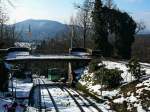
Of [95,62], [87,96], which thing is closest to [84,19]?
[95,62]

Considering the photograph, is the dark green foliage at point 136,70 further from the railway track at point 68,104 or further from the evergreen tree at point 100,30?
the evergreen tree at point 100,30

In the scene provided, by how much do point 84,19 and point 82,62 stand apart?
26.7 metres

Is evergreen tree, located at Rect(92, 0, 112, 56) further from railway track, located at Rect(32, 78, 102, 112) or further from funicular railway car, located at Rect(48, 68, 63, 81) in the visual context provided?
railway track, located at Rect(32, 78, 102, 112)

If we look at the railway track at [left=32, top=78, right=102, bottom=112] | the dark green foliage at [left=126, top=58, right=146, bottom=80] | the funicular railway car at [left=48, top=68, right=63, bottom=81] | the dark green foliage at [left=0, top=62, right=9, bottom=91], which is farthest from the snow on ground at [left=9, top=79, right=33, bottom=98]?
the funicular railway car at [left=48, top=68, right=63, bottom=81]

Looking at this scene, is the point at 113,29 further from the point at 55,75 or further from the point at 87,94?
the point at 87,94

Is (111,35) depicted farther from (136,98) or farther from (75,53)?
(136,98)

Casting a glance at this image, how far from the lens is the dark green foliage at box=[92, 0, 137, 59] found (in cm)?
7050

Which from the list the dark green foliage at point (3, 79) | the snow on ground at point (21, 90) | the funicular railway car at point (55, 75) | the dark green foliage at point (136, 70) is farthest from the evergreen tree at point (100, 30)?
the dark green foliage at point (136, 70)

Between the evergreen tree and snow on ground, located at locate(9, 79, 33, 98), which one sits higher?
the evergreen tree

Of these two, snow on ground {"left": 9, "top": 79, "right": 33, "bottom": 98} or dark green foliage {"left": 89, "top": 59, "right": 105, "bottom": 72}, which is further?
dark green foliage {"left": 89, "top": 59, "right": 105, "bottom": 72}

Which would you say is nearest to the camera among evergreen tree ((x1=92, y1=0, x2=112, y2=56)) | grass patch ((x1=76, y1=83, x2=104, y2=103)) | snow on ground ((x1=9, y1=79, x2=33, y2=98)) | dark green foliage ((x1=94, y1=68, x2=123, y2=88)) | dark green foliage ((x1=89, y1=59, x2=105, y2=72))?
grass patch ((x1=76, y1=83, x2=104, y2=103))

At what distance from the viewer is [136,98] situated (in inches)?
1162

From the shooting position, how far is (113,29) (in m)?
73.1

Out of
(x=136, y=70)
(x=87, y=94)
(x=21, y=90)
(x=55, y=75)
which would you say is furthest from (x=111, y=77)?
(x=55, y=75)
